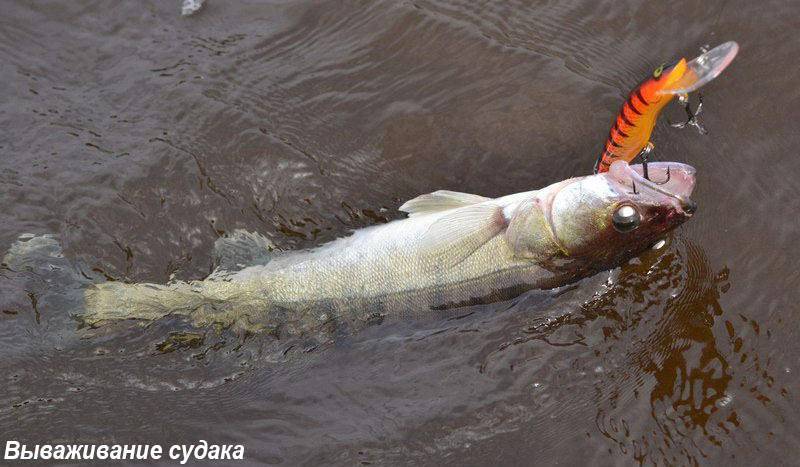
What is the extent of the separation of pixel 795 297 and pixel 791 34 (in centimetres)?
206

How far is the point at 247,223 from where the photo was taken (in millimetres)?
5957

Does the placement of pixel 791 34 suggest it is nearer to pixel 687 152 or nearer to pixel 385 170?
pixel 687 152

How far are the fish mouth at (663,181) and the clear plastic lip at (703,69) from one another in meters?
0.69

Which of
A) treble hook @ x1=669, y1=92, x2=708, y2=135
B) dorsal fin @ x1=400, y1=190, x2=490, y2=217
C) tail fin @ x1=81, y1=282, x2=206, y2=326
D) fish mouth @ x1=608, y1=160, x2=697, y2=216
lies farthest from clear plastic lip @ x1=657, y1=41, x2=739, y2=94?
tail fin @ x1=81, y1=282, x2=206, y2=326

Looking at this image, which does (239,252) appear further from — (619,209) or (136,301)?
(619,209)

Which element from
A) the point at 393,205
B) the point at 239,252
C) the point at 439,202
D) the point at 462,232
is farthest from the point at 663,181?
the point at 239,252

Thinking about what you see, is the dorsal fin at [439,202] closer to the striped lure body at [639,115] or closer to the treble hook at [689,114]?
the striped lure body at [639,115]

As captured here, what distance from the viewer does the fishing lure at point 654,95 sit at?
13.7ft

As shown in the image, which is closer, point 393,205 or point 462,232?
point 462,232

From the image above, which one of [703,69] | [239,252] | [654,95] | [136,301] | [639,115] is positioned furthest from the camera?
[239,252]

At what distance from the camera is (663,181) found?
4898 mm

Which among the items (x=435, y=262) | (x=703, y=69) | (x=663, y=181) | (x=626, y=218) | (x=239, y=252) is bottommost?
(x=239, y=252)

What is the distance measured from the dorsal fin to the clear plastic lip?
1639 mm

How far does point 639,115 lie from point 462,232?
1.35m
